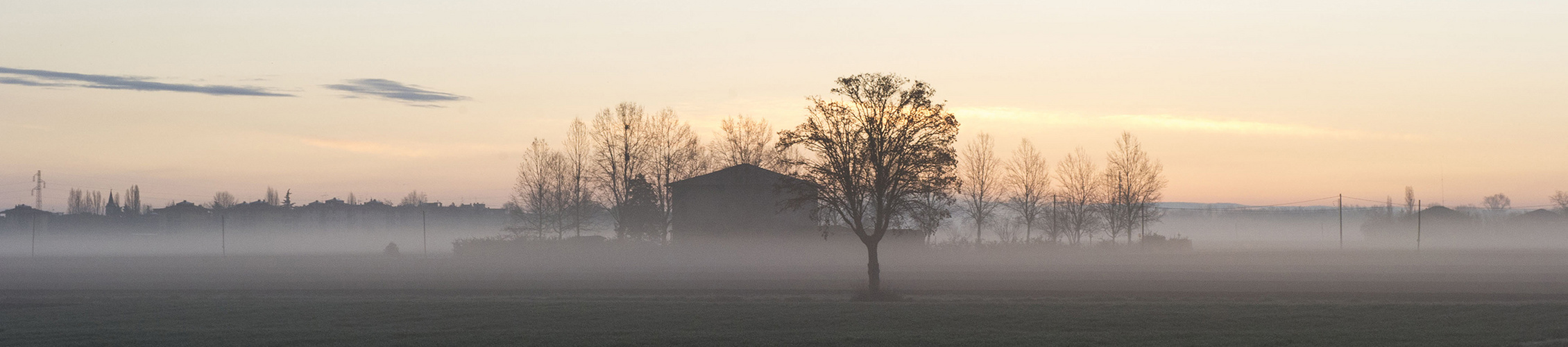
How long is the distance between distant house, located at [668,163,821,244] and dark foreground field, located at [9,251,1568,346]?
45.0 feet

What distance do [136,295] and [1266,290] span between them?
134ft

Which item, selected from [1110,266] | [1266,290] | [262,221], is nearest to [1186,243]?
[1110,266]

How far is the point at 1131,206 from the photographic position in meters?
84.8

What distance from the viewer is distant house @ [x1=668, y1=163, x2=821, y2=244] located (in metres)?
73.8

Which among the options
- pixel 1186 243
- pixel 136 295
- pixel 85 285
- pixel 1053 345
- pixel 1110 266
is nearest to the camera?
pixel 1053 345

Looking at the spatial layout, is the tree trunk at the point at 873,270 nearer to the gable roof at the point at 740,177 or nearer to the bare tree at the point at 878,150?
the bare tree at the point at 878,150

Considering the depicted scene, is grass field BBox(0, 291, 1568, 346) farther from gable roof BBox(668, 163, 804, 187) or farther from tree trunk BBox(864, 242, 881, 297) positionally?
gable roof BBox(668, 163, 804, 187)

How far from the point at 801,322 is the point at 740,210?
48502mm

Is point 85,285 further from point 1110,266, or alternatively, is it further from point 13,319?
point 1110,266

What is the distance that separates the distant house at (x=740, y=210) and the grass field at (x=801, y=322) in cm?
3800

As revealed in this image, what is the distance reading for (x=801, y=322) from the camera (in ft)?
85.1

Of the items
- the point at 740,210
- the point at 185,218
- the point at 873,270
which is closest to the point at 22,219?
the point at 185,218

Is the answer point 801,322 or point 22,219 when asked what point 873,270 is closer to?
point 801,322

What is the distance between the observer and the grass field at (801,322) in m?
22.1
